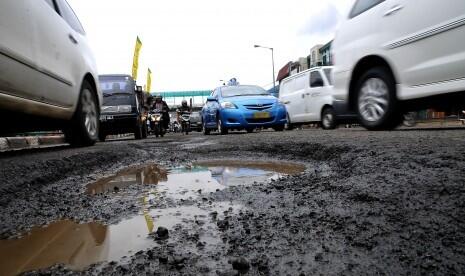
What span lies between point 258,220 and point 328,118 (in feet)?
26.8

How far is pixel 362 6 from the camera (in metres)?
4.98

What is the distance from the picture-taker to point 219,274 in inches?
43.3

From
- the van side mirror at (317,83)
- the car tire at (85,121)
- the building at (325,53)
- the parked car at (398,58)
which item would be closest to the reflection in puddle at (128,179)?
the car tire at (85,121)

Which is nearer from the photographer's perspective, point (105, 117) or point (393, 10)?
point (393, 10)

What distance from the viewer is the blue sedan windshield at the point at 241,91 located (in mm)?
10022

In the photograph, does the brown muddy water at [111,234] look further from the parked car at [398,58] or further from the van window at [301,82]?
the van window at [301,82]

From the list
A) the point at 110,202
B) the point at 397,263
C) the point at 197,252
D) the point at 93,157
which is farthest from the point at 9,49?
the point at 397,263

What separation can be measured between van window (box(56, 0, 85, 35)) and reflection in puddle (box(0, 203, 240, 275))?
351cm

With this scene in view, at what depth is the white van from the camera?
944 centimetres

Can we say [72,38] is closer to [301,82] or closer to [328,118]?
[328,118]

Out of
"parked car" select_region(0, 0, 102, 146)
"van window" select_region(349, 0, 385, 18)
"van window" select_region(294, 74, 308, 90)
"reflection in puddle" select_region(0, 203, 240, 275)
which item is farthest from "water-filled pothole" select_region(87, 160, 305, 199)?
"van window" select_region(294, 74, 308, 90)

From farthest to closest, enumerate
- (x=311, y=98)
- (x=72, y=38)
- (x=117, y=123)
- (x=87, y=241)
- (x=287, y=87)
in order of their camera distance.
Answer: (x=287, y=87)
(x=117, y=123)
(x=311, y=98)
(x=72, y=38)
(x=87, y=241)

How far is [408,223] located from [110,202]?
1.48 m

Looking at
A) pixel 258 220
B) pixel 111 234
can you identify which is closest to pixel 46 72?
pixel 111 234
